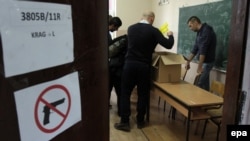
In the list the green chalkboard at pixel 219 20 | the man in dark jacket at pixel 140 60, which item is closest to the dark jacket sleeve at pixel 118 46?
the man in dark jacket at pixel 140 60

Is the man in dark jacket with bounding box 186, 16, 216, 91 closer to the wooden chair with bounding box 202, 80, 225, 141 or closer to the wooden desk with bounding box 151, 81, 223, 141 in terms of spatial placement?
the wooden chair with bounding box 202, 80, 225, 141

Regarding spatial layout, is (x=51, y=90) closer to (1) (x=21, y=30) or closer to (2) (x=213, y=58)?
(1) (x=21, y=30)

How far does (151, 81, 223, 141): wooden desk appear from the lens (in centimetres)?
219

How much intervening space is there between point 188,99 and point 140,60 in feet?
2.85

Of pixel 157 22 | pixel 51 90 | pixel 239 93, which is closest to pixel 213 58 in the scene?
pixel 157 22

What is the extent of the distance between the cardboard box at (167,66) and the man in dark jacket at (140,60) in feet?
0.32

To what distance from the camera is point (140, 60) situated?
9.53 feet

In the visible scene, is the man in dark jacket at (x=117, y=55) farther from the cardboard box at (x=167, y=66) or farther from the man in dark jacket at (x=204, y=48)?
the man in dark jacket at (x=204, y=48)

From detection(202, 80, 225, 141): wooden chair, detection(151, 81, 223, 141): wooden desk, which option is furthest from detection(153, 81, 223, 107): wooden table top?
detection(202, 80, 225, 141): wooden chair

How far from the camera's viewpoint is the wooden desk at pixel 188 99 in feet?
7.18

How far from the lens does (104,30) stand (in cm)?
77

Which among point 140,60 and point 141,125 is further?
point 141,125

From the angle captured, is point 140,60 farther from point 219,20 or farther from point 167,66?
point 219,20

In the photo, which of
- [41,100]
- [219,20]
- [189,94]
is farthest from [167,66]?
[41,100]
